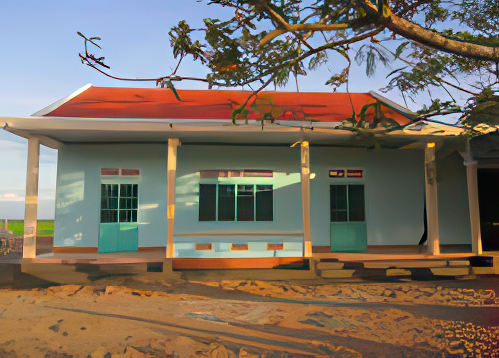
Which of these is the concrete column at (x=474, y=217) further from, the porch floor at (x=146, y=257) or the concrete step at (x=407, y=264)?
the concrete step at (x=407, y=264)

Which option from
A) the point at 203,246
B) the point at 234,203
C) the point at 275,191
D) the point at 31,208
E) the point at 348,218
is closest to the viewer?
the point at 31,208

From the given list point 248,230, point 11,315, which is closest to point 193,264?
point 248,230

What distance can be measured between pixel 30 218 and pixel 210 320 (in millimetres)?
4642

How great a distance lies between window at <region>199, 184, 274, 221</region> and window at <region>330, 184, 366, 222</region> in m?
1.59

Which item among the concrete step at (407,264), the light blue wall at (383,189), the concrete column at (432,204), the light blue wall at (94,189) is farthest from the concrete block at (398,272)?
the light blue wall at (94,189)

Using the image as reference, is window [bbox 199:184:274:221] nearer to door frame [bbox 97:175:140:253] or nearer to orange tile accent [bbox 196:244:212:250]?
orange tile accent [bbox 196:244:212:250]

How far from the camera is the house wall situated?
9617mm

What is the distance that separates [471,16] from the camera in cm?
594

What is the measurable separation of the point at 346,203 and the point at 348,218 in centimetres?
38

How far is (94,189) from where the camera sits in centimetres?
969

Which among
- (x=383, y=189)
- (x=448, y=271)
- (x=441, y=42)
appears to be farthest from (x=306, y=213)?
(x=441, y=42)

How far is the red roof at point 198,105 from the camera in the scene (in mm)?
8961

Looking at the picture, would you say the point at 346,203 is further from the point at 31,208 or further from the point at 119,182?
the point at 31,208

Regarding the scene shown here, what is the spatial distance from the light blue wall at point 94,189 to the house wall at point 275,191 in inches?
0.9
